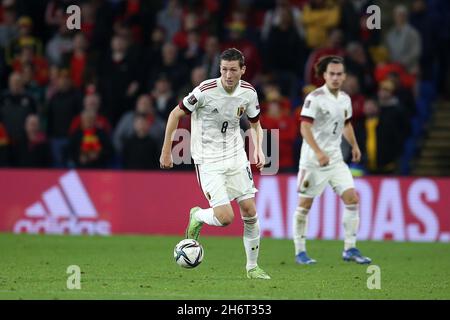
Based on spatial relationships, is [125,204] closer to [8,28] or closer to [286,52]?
[286,52]

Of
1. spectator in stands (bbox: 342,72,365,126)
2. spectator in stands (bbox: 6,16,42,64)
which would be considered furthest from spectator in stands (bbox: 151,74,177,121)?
spectator in stands (bbox: 342,72,365,126)

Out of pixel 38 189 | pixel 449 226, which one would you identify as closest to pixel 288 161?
pixel 449 226

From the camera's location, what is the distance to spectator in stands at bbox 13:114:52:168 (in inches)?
755

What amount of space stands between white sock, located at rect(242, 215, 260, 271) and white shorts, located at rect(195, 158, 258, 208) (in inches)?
9.9

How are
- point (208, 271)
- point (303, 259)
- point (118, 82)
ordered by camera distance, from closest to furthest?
point (208, 271), point (303, 259), point (118, 82)

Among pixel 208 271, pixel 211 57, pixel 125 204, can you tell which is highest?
pixel 211 57

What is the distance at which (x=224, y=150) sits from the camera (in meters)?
11.1

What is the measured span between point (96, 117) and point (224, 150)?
331 inches

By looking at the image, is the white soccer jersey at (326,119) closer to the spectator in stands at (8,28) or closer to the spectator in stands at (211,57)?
the spectator in stands at (211,57)

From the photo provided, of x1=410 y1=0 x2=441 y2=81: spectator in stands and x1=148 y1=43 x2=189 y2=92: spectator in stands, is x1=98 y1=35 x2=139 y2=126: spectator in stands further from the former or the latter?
x1=410 y1=0 x2=441 y2=81: spectator in stands

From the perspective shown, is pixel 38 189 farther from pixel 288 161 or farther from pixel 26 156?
pixel 288 161

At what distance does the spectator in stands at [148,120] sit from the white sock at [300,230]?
237 inches

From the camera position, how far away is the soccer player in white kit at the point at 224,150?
10969mm

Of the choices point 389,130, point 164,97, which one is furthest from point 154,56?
point 389,130
